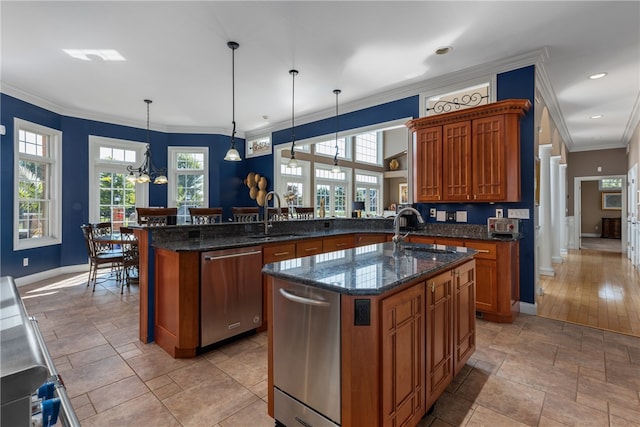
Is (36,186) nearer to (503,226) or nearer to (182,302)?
(182,302)

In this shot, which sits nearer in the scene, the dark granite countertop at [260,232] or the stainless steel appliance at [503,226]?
the dark granite countertop at [260,232]

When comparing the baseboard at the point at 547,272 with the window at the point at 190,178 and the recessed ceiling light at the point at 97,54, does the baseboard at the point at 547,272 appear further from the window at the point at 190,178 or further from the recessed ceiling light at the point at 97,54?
the recessed ceiling light at the point at 97,54

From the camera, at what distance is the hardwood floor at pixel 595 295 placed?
10.9 ft

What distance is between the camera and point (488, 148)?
3584mm

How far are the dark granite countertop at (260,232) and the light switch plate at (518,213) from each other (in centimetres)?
33

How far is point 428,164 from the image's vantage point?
161 inches

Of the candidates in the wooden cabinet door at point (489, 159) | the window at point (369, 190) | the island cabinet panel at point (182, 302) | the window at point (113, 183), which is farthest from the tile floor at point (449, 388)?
the window at point (369, 190)

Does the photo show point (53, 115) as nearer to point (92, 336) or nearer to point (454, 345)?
point (92, 336)

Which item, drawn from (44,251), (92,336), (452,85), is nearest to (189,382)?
(92,336)

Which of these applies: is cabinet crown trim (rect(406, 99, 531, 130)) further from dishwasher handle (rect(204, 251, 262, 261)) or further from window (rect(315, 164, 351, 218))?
window (rect(315, 164, 351, 218))

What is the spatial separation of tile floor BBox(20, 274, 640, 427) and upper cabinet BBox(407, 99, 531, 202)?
153cm

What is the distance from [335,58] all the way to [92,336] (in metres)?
3.96

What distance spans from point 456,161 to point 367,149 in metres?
8.33

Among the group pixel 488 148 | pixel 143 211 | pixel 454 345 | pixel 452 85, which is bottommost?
pixel 454 345
